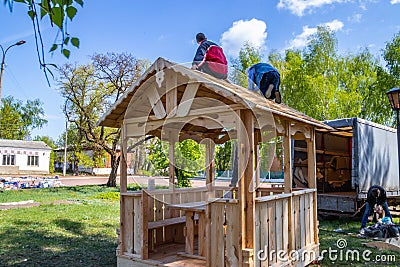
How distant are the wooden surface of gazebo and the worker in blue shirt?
26.3 inches

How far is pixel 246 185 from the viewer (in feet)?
14.3

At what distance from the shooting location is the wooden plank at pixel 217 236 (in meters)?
4.50

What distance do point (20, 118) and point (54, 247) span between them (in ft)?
185

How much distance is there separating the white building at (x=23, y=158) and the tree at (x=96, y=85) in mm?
22536

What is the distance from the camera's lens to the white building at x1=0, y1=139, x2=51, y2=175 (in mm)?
40556

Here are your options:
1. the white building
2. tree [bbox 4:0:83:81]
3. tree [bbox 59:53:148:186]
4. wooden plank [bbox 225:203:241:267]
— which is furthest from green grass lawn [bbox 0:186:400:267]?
the white building

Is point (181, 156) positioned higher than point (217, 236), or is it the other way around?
point (181, 156)

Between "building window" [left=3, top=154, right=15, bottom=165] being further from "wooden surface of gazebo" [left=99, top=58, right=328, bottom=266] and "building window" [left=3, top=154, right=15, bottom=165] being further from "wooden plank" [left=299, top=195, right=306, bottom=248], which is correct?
"wooden plank" [left=299, top=195, right=306, bottom=248]

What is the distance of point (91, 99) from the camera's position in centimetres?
2212

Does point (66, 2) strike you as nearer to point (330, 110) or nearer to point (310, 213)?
point (310, 213)

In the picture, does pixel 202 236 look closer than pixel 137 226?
No

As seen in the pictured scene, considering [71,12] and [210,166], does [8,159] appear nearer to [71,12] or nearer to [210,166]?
[210,166]

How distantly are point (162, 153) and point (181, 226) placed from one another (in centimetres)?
151

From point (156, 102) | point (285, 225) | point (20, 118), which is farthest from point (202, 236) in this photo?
point (20, 118)
